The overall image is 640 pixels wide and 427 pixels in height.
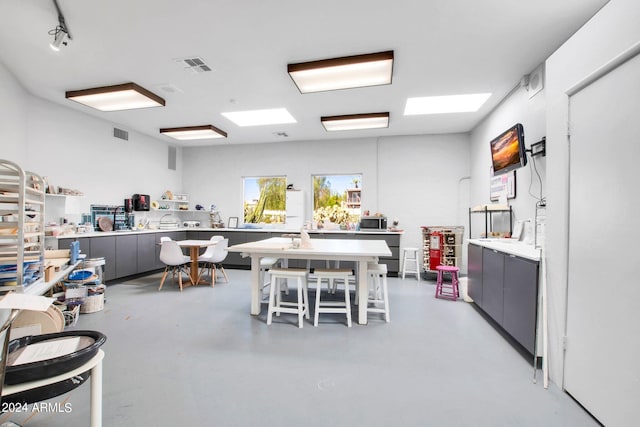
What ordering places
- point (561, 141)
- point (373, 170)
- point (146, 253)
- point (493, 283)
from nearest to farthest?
point (561, 141) → point (493, 283) → point (146, 253) → point (373, 170)

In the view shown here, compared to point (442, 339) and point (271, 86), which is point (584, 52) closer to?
point (442, 339)

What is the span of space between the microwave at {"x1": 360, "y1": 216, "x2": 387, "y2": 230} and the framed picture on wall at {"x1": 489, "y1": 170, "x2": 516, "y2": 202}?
2202mm

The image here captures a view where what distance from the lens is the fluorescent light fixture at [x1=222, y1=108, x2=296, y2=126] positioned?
17.5 feet

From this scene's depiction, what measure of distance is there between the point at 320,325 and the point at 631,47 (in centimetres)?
338

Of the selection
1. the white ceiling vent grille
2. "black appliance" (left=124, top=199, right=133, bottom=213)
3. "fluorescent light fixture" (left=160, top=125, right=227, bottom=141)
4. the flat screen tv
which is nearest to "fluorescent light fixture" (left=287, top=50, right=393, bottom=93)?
the white ceiling vent grille

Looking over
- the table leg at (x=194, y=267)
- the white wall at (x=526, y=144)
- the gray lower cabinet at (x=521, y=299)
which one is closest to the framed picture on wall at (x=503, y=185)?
the white wall at (x=526, y=144)

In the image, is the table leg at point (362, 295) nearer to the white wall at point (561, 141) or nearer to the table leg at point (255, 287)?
the table leg at point (255, 287)

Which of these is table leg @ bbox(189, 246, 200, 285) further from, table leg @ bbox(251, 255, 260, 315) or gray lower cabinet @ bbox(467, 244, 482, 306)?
gray lower cabinet @ bbox(467, 244, 482, 306)

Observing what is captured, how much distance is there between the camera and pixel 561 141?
2.21 meters

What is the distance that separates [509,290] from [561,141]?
152 cm

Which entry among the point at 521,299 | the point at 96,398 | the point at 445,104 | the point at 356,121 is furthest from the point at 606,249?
the point at 356,121

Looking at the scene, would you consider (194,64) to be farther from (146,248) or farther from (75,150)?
(146,248)

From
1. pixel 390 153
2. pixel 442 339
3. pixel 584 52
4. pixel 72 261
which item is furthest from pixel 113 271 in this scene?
pixel 584 52

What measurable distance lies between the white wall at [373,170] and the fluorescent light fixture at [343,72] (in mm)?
3156
